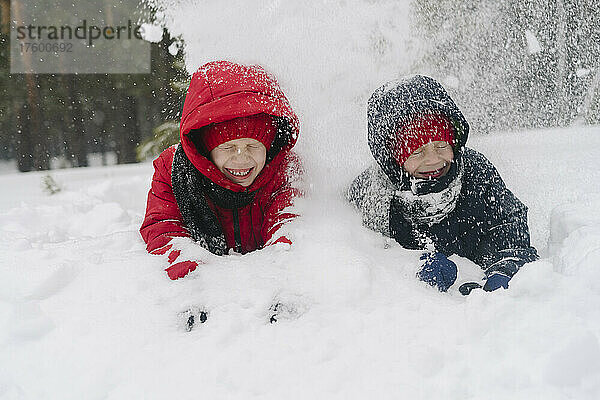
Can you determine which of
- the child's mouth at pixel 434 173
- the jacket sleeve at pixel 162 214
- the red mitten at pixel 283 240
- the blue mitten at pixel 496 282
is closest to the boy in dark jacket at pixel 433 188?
the child's mouth at pixel 434 173

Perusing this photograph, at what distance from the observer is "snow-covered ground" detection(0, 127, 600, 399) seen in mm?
1219

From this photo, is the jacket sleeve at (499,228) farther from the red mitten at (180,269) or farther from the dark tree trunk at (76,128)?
the dark tree trunk at (76,128)

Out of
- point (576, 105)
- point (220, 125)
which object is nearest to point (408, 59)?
point (220, 125)

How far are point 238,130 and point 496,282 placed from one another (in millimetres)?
1247

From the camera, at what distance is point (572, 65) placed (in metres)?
6.54

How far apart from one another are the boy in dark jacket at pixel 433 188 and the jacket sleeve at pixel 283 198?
12.4 inches

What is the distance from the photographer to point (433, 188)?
7.82 ft

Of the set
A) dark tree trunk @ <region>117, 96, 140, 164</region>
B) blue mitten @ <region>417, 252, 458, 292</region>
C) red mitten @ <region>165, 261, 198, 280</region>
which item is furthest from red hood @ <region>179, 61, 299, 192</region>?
dark tree trunk @ <region>117, 96, 140, 164</region>

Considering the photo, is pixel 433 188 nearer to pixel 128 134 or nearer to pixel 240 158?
pixel 240 158

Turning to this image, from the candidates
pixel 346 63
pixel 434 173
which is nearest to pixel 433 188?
pixel 434 173

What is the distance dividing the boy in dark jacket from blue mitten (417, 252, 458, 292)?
14cm

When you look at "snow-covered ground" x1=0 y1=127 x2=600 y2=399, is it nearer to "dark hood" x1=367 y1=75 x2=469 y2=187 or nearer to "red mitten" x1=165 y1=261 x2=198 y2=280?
"red mitten" x1=165 y1=261 x2=198 y2=280

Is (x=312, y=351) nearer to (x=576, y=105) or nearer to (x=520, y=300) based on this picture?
(x=520, y=300)

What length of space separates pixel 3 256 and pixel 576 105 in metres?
6.98
